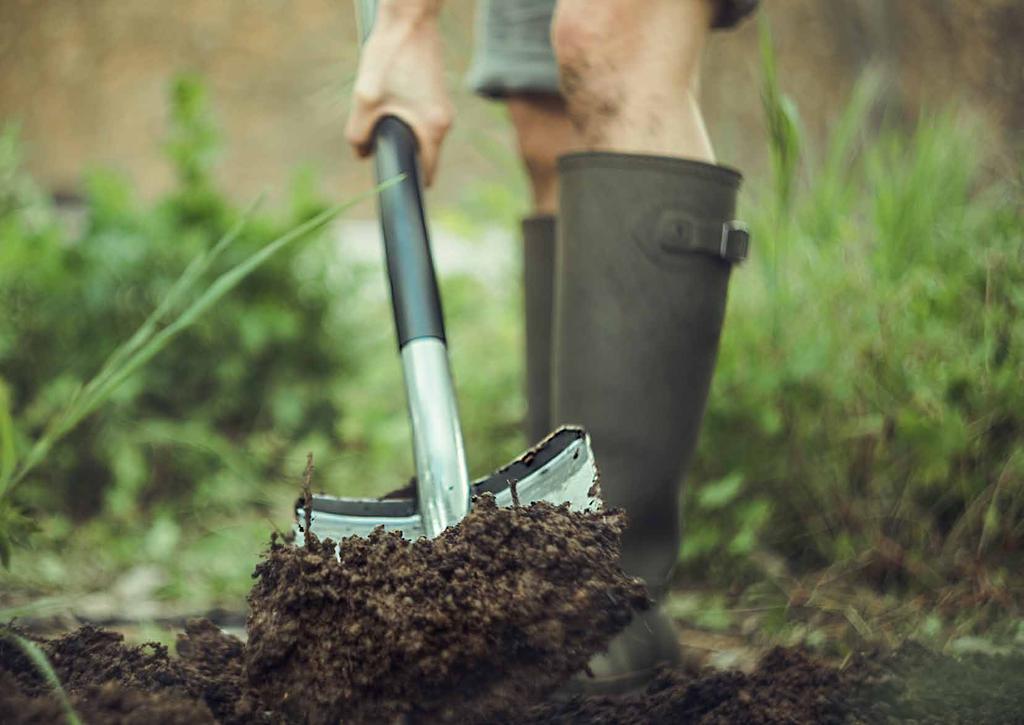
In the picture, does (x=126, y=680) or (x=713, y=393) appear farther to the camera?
(x=713, y=393)

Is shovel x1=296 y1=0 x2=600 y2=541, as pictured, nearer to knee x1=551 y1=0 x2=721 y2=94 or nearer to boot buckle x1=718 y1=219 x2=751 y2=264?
knee x1=551 y1=0 x2=721 y2=94

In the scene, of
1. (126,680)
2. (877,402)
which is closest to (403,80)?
(126,680)

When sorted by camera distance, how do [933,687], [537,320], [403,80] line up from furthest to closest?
1. [537,320]
2. [403,80]
3. [933,687]

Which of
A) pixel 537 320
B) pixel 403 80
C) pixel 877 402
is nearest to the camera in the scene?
pixel 403 80

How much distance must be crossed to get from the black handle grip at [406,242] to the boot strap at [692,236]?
11.2 inches

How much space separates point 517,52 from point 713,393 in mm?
622

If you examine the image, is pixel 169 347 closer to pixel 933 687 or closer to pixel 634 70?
pixel 634 70

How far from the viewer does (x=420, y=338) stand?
1113 millimetres

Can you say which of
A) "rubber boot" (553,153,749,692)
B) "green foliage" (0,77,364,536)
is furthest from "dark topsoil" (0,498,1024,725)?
"green foliage" (0,77,364,536)

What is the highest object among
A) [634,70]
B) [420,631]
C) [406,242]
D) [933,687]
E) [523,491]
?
[634,70]

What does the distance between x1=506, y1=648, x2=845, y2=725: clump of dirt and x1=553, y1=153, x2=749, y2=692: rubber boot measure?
17 cm

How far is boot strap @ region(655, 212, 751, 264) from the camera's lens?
1257mm

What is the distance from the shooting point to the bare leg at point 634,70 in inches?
48.3

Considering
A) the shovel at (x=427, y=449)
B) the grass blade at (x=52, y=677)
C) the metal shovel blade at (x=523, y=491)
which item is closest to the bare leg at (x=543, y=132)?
the shovel at (x=427, y=449)
